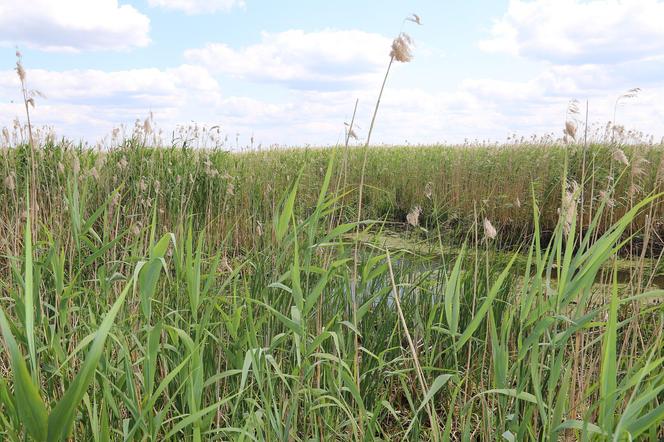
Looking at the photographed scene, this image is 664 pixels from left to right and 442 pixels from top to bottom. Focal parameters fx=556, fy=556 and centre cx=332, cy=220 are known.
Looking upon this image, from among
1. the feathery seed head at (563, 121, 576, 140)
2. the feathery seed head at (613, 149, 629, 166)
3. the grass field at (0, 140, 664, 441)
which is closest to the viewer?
the grass field at (0, 140, 664, 441)

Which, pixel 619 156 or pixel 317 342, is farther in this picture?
pixel 619 156

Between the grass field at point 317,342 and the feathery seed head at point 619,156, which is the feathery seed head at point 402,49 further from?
the feathery seed head at point 619,156

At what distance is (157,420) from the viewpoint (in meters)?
1.09

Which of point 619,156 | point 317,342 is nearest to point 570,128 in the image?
point 619,156

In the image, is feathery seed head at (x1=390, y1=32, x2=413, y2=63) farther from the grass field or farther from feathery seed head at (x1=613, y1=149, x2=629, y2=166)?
feathery seed head at (x1=613, y1=149, x2=629, y2=166)

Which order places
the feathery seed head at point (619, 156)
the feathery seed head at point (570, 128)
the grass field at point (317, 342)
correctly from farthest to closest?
the feathery seed head at point (619, 156)
the feathery seed head at point (570, 128)
the grass field at point (317, 342)

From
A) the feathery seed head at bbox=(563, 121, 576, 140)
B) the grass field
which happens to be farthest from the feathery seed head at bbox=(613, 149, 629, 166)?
the feathery seed head at bbox=(563, 121, 576, 140)

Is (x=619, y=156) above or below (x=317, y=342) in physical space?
above

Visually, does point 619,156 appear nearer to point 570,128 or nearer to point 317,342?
point 570,128

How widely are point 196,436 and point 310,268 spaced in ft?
1.50

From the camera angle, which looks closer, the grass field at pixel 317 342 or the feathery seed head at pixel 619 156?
the grass field at pixel 317 342

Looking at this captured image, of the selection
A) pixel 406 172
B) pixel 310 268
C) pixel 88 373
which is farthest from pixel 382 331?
pixel 406 172

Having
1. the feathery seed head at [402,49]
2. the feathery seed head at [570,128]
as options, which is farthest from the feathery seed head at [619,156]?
the feathery seed head at [402,49]

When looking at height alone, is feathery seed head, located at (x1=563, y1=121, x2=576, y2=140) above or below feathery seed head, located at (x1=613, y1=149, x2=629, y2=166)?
above
